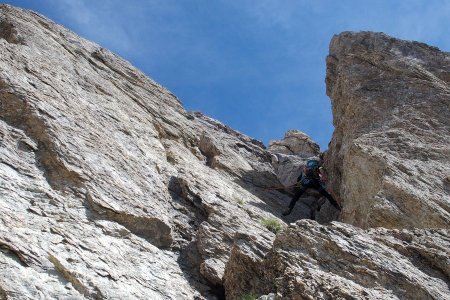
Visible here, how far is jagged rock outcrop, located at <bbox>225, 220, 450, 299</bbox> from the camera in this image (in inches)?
534

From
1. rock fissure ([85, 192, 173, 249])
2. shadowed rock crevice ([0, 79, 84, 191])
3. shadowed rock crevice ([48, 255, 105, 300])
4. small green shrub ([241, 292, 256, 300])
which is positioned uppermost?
shadowed rock crevice ([0, 79, 84, 191])

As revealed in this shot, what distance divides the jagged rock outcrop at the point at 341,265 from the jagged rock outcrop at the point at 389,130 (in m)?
3.75

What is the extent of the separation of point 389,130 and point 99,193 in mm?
15517

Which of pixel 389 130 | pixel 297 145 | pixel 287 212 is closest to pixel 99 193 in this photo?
pixel 287 212

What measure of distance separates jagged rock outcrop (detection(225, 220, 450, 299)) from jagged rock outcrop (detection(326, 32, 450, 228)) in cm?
375

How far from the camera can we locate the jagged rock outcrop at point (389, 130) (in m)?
20.7

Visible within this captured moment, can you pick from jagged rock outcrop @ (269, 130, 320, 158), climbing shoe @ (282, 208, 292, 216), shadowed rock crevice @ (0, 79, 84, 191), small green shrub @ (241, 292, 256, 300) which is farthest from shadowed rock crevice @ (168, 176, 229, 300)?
jagged rock outcrop @ (269, 130, 320, 158)

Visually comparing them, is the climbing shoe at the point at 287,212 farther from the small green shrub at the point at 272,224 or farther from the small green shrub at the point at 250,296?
the small green shrub at the point at 250,296

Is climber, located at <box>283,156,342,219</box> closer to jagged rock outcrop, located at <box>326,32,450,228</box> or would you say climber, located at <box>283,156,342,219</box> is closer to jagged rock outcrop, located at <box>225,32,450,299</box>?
jagged rock outcrop, located at <box>326,32,450,228</box>

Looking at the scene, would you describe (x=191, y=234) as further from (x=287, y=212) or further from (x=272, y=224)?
(x=287, y=212)

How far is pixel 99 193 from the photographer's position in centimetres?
1616

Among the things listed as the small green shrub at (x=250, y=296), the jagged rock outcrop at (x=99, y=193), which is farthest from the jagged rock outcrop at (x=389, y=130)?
the small green shrub at (x=250, y=296)

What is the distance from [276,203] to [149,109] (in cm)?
822

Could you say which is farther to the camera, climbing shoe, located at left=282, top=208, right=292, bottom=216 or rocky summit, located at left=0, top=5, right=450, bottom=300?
climbing shoe, located at left=282, top=208, right=292, bottom=216
